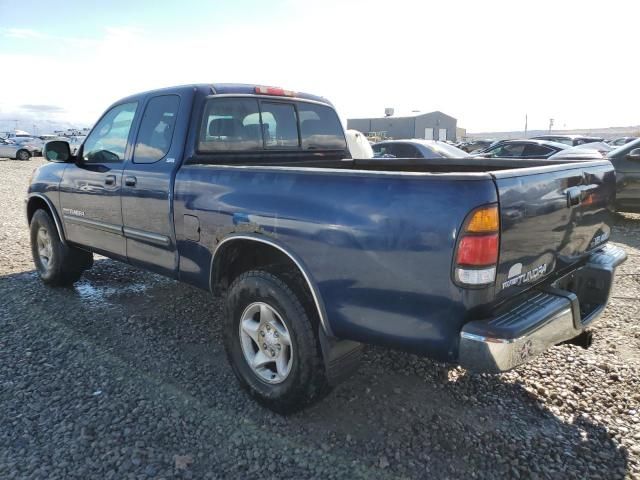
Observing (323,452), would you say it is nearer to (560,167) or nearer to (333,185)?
(333,185)

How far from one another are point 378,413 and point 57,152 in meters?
3.72

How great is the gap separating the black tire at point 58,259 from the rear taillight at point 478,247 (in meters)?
4.24

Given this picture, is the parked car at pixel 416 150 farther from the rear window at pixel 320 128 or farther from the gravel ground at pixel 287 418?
the gravel ground at pixel 287 418

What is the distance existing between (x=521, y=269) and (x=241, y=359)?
1.76m

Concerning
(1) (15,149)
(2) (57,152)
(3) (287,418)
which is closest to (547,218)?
(3) (287,418)

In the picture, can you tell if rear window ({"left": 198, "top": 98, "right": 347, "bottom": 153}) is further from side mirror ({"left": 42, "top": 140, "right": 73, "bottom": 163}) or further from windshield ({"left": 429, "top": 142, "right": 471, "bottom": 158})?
windshield ({"left": 429, "top": 142, "right": 471, "bottom": 158})

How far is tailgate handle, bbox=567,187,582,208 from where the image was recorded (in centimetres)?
261

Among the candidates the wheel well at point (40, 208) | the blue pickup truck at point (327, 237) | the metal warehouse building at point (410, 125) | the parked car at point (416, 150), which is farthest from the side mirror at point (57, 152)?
the metal warehouse building at point (410, 125)

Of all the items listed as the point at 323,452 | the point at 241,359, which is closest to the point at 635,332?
the point at 323,452

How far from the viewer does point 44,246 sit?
5.34m

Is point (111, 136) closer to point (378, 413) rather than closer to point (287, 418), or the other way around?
point (287, 418)

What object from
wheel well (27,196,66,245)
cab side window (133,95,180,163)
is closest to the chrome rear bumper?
cab side window (133,95,180,163)

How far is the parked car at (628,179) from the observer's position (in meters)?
8.21

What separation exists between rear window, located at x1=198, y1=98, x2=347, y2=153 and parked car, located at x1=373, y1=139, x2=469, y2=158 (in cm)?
564
